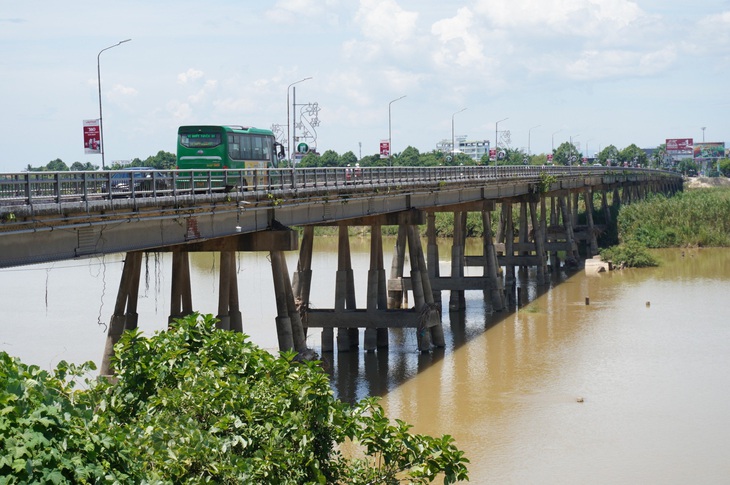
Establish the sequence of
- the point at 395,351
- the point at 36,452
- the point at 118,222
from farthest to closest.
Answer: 1. the point at 395,351
2. the point at 118,222
3. the point at 36,452

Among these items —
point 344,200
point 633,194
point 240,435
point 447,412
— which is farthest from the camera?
point 633,194

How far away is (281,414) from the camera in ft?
38.3

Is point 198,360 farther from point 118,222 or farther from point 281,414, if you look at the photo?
point 118,222

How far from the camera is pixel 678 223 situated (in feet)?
241

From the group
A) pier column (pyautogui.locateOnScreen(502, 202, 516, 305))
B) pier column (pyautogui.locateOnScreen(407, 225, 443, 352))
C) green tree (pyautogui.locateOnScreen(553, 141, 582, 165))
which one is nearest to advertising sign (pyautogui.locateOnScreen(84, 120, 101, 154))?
pier column (pyautogui.locateOnScreen(407, 225, 443, 352))

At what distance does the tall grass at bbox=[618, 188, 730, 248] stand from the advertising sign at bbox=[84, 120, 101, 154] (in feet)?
175

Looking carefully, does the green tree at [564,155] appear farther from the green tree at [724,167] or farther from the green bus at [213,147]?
the green bus at [213,147]

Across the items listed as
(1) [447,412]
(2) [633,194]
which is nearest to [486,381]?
(1) [447,412]

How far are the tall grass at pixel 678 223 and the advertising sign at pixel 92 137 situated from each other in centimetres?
5326

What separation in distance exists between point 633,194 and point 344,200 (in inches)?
2870

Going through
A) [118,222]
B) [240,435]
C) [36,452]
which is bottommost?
[240,435]

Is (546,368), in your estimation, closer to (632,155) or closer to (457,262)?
(457,262)

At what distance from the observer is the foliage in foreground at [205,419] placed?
905cm

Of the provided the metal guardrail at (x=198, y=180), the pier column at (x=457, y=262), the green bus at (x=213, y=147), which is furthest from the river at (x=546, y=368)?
the green bus at (x=213, y=147)
